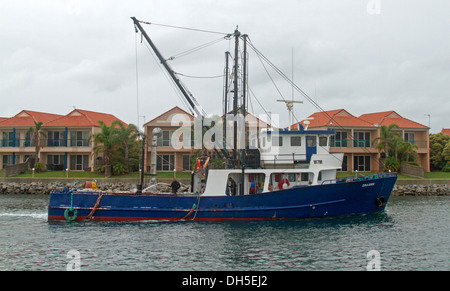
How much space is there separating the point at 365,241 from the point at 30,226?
15.8 metres

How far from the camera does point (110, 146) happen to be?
143 feet

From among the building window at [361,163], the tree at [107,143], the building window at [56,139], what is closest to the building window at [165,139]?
the tree at [107,143]

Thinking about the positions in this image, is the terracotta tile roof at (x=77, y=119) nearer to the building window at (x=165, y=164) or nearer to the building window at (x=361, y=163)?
the building window at (x=165, y=164)

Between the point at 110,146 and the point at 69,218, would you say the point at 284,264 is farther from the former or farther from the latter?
the point at 110,146

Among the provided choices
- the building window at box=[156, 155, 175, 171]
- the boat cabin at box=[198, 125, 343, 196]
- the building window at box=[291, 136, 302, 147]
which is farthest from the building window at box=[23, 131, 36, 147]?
the building window at box=[291, 136, 302, 147]

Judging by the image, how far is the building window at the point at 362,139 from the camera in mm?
48094

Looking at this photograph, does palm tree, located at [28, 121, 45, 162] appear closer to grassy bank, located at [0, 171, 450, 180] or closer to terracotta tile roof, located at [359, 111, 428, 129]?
grassy bank, located at [0, 171, 450, 180]

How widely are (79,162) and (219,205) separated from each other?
3207cm

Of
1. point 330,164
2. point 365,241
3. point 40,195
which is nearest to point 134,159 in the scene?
point 40,195

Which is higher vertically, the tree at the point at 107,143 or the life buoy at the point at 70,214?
the tree at the point at 107,143

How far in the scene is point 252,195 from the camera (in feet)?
70.9

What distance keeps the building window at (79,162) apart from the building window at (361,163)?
3059 centimetres

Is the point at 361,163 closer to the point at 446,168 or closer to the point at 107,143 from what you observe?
the point at 446,168

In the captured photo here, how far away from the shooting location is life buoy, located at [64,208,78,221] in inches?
875
